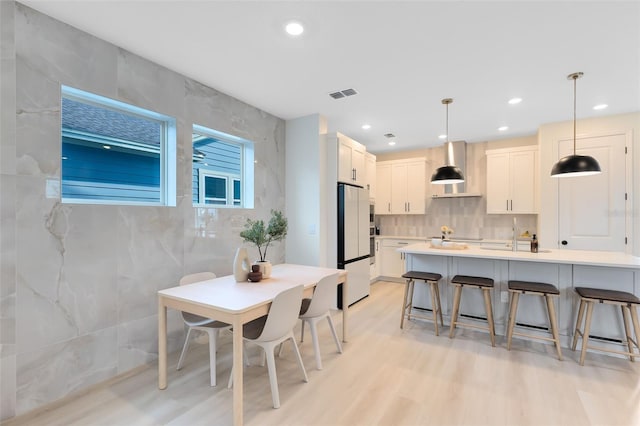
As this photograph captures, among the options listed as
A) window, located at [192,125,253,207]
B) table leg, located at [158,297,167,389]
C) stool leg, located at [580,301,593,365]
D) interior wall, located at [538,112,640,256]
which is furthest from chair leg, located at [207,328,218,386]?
interior wall, located at [538,112,640,256]

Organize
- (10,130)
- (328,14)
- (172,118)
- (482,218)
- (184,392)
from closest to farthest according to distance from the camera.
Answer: (10,130) → (328,14) → (184,392) → (172,118) → (482,218)

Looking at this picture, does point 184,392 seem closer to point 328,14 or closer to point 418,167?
point 328,14

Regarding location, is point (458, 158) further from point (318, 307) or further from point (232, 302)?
point (232, 302)

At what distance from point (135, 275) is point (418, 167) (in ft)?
16.3

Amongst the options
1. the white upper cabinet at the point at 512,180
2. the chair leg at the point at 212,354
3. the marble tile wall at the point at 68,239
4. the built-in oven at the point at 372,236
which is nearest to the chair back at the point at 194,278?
the marble tile wall at the point at 68,239

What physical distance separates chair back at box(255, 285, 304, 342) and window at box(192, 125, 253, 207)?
172cm

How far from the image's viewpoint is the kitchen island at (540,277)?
2.73 m

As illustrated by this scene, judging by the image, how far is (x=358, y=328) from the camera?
3.47m

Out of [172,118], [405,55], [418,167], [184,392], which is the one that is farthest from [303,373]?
[418,167]

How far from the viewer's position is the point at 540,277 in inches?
120

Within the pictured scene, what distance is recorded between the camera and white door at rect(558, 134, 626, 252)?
3.90 meters

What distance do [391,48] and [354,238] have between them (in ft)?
8.63

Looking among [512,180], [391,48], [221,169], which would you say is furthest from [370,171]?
[391,48]

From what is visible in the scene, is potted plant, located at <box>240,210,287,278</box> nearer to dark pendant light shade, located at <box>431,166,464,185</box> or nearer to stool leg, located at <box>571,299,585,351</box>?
dark pendant light shade, located at <box>431,166,464,185</box>
